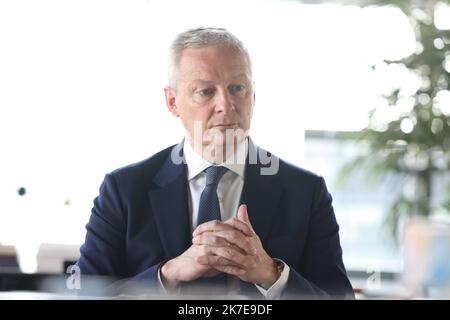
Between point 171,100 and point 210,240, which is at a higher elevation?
point 171,100

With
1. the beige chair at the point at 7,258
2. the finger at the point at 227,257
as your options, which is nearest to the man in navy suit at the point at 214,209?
the finger at the point at 227,257

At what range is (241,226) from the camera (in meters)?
1.33

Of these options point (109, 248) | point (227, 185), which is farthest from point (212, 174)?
point (109, 248)

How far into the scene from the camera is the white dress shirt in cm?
137

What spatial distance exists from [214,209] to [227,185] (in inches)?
2.3

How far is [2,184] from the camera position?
1.37 metres

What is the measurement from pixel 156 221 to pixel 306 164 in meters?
0.32

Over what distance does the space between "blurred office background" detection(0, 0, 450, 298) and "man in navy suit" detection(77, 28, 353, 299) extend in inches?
1.1

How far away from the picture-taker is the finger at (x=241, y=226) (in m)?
1.33

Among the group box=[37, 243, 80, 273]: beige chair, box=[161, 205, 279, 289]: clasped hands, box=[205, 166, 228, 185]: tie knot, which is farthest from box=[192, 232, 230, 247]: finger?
box=[37, 243, 80, 273]: beige chair

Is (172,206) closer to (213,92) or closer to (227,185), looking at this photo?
(227,185)

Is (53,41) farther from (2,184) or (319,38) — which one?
(319,38)

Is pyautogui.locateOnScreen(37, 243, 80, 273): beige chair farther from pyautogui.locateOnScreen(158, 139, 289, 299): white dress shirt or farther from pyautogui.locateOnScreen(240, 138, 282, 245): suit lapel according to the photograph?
pyautogui.locateOnScreen(240, 138, 282, 245): suit lapel

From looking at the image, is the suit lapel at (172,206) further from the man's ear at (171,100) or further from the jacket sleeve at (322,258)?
the jacket sleeve at (322,258)
